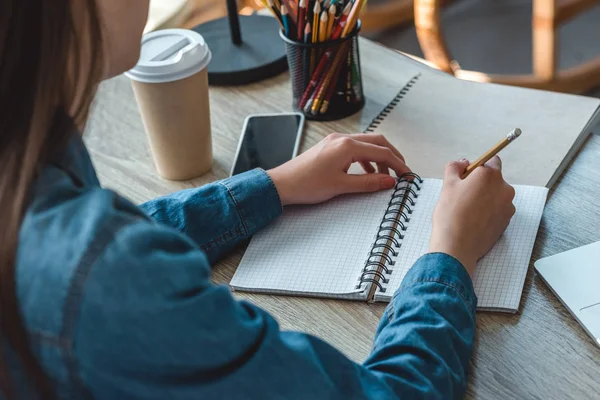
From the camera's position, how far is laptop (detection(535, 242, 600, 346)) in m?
0.73

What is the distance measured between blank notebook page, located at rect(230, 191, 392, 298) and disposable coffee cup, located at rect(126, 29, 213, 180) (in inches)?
6.5

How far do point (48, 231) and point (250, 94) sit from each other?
2.31ft

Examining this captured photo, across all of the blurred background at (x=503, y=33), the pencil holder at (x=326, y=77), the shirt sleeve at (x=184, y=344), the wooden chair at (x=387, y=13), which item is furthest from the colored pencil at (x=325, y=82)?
the wooden chair at (x=387, y=13)

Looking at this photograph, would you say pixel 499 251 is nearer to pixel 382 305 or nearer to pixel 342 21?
pixel 382 305

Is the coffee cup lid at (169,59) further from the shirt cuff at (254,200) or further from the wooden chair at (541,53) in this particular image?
the wooden chair at (541,53)

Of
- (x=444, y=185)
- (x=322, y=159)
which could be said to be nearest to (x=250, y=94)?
(x=322, y=159)

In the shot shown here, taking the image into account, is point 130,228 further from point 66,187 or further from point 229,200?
point 229,200

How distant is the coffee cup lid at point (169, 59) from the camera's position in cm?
91

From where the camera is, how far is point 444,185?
0.87 m

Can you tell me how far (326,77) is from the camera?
106cm

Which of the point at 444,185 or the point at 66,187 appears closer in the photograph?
the point at 66,187

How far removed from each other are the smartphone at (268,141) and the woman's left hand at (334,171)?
0.08 metres

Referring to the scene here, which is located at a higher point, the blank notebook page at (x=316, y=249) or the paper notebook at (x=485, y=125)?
the blank notebook page at (x=316, y=249)

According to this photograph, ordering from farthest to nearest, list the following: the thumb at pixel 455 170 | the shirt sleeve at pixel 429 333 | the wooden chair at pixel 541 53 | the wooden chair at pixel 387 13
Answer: the wooden chair at pixel 387 13
the wooden chair at pixel 541 53
the thumb at pixel 455 170
the shirt sleeve at pixel 429 333
